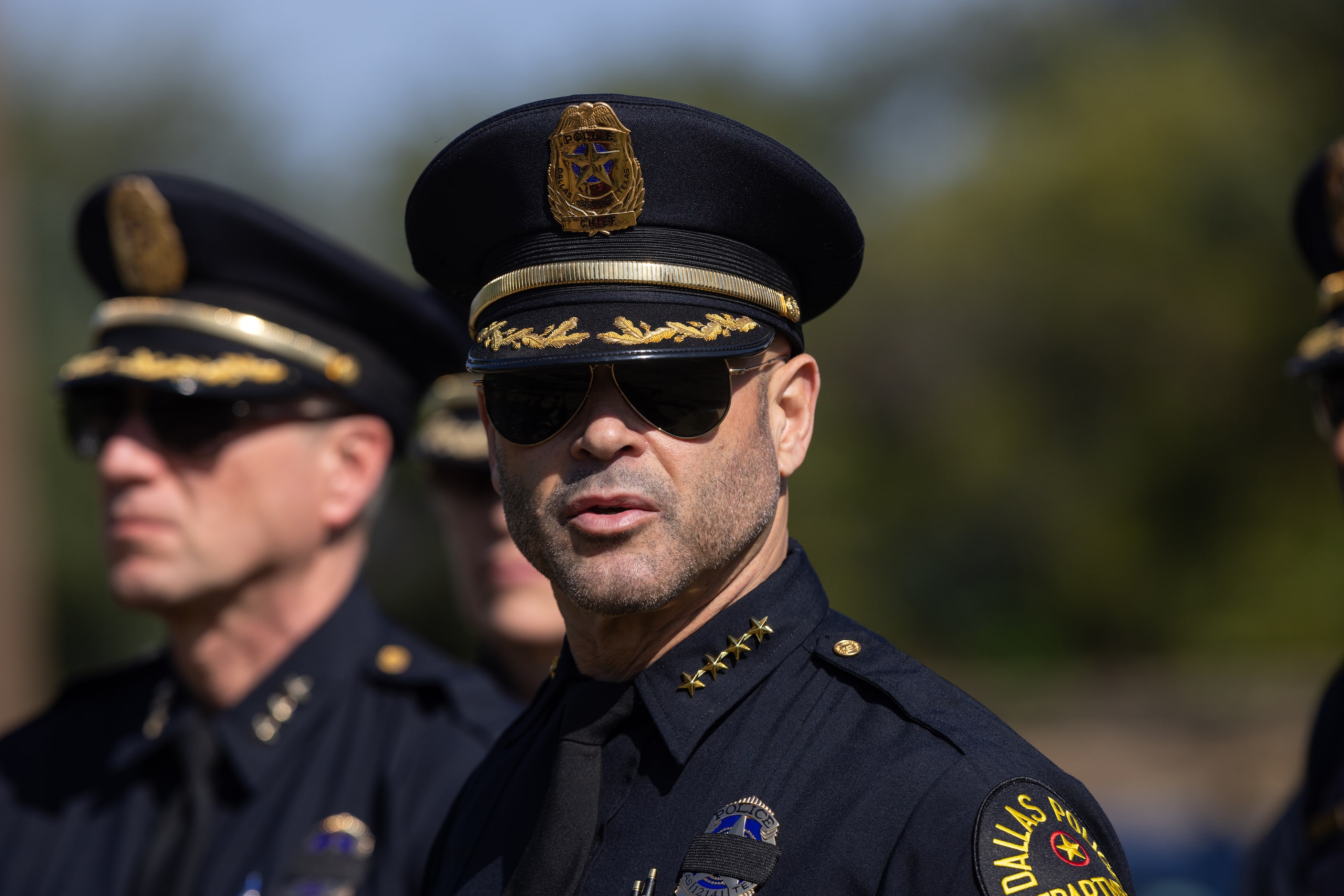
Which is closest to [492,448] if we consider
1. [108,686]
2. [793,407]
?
[793,407]

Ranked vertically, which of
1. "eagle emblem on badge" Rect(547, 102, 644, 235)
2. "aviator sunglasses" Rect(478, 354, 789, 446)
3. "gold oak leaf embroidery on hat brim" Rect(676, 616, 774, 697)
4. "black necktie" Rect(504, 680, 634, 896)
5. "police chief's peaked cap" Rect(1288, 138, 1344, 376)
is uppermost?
"police chief's peaked cap" Rect(1288, 138, 1344, 376)

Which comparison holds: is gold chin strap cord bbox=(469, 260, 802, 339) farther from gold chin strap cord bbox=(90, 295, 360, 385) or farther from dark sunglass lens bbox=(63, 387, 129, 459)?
dark sunglass lens bbox=(63, 387, 129, 459)

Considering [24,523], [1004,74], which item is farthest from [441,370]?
[1004,74]

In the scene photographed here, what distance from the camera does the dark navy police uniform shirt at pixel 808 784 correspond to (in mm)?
2092

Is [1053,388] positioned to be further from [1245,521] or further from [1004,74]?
[1004,74]

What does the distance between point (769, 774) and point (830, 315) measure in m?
26.7

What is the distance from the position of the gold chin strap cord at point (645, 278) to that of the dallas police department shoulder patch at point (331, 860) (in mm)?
1768

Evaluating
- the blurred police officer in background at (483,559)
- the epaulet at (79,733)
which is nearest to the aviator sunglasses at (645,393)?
the epaulet at (79,733)

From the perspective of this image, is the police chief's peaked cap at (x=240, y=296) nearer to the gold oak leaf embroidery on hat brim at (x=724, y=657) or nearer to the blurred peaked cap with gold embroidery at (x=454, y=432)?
the blurred peaked cap with gold embroidery at (x=454, y=432)

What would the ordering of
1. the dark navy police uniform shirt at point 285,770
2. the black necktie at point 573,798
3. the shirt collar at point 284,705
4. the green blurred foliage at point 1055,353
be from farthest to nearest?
the green blurred foliage at point 1055,353, the shirt collar at point 284,705, the dark navy police uniform shirt at point 285,770, the black necktie at point 573,798

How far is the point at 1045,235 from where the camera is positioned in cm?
2794

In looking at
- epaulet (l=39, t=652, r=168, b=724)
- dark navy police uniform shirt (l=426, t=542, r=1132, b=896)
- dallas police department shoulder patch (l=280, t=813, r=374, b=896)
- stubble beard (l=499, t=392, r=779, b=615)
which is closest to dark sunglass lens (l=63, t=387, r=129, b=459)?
epaulet (l=39, t=652, r=168, b=724)

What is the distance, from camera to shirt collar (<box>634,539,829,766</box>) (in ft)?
8.05

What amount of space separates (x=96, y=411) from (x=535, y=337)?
2310 mm
